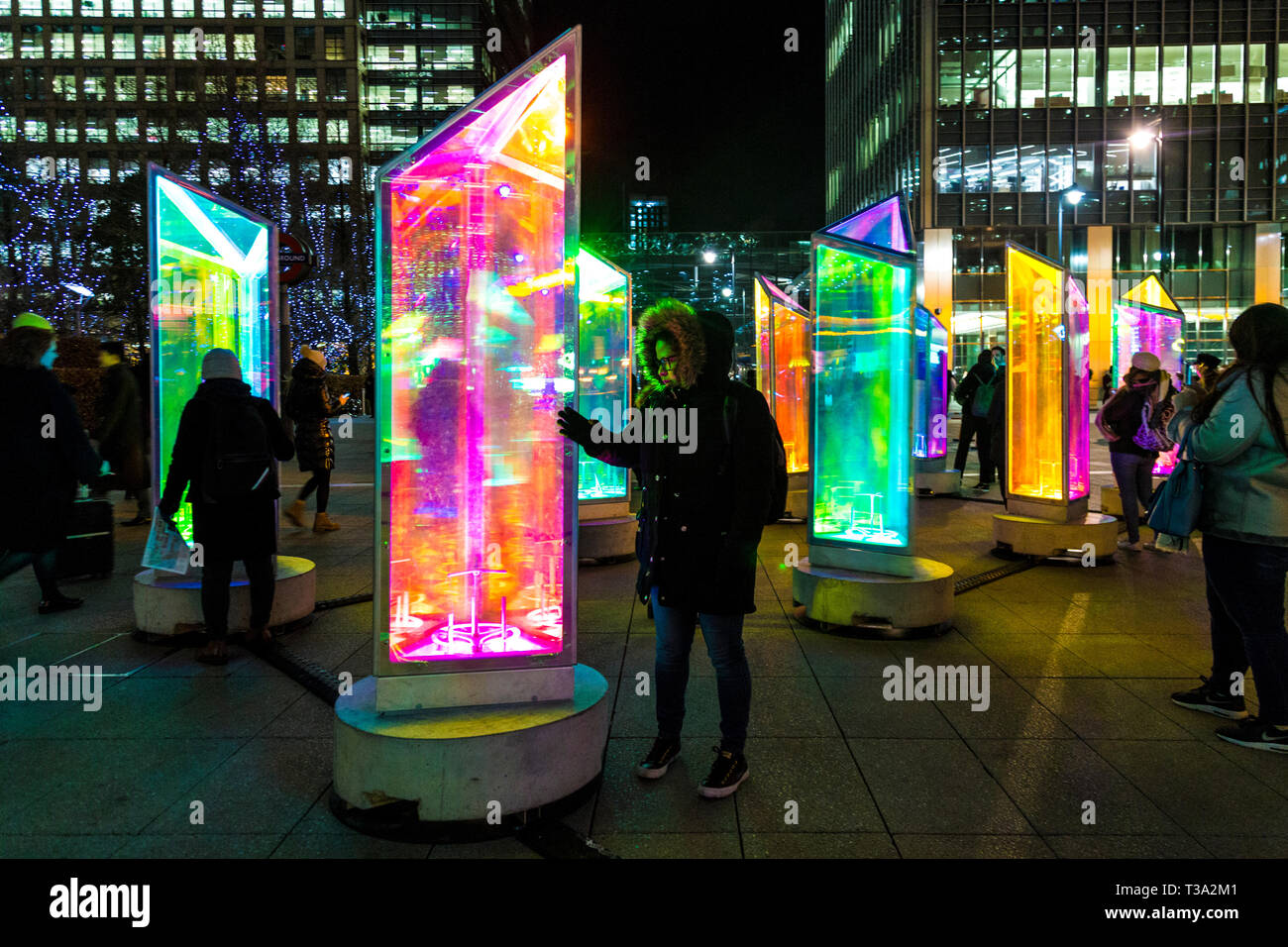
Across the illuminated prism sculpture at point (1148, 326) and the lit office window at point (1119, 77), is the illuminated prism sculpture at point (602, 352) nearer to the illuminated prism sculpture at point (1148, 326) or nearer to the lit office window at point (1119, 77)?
the illuminated prism sculpture at point (1148, 326)

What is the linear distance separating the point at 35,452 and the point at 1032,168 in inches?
1839

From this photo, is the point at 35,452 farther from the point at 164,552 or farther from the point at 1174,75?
the point at 1174,75

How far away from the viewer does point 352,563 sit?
26.0 ft

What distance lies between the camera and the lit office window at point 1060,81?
137ft

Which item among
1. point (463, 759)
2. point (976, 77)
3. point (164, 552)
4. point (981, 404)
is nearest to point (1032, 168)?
point (976, 77)

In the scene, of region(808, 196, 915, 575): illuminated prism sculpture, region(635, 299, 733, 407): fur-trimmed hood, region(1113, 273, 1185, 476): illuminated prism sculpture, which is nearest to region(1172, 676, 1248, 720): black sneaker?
region(808, 196, 915, 575): illuminated prism sculpture

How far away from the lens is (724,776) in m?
3.38

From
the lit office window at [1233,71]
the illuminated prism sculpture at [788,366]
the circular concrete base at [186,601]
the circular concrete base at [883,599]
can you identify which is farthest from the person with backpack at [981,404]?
the lit office window at [1233,71]

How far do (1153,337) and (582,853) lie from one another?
558 inches

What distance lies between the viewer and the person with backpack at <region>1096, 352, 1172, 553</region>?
790 cm
